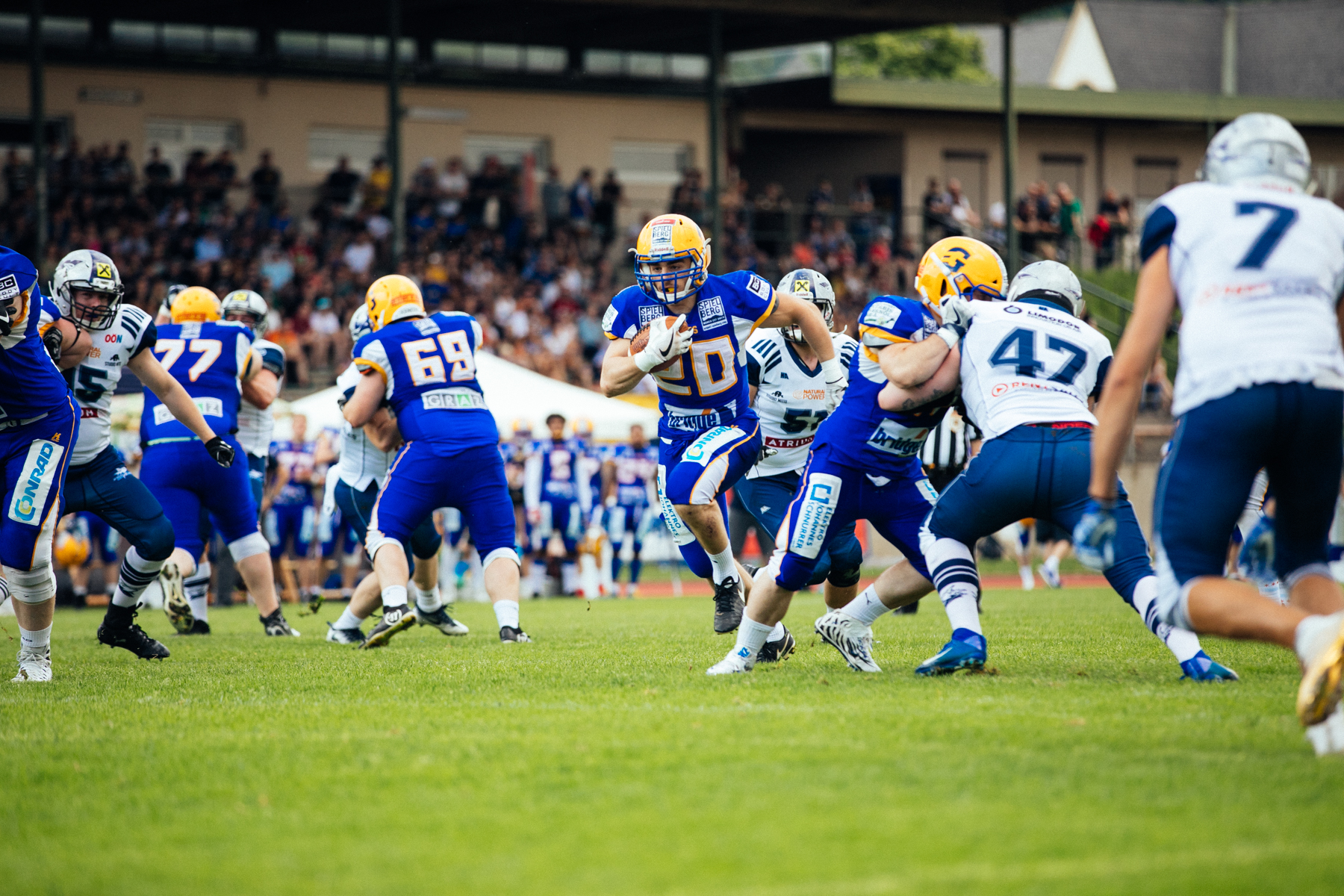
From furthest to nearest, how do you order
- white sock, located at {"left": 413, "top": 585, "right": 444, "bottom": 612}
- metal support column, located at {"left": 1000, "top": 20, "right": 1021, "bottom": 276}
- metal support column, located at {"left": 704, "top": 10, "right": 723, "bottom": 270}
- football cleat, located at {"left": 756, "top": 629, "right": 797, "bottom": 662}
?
metal support column, located at {"left": 1000, "top": 20, "right": 1021, "bottom": 276}
metal support column, located at {"left": 704, "top": 10, "right": 723, "bottom": 270}
white sock, located at {"left": 413, "top": 585, "right": 444, "bottom": 612}
football cleat, located at {"left": 756, "top": 629, "right": 797, "bottom": 662}

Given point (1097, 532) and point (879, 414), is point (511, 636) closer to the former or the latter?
point (879, 414)

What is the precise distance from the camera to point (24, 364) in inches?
272

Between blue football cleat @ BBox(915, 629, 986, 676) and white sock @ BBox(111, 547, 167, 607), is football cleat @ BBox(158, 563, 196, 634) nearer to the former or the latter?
white sock @ BBox(111, 547, 167, 607)

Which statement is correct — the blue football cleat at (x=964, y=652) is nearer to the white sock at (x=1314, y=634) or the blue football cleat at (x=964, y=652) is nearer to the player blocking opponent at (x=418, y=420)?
the white sock at (x=1314, y=634)

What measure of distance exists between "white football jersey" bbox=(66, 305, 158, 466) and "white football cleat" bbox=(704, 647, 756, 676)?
143 inches

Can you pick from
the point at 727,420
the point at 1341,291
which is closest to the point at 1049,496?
the point at 1341,291

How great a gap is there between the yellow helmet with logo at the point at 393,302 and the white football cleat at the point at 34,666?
2.57 m

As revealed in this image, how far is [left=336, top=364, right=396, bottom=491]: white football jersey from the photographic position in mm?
9633

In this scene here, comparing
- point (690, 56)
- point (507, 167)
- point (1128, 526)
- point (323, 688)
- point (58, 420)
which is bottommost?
point (323, 688)

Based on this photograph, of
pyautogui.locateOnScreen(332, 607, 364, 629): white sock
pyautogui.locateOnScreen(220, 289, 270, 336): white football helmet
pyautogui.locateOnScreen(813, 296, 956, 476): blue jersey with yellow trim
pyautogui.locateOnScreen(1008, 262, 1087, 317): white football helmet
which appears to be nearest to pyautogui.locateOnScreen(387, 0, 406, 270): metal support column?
pyautogui.locateOnScreen(220, 289, 270, 336): white football helmet

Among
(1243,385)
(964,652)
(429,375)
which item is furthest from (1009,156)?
(1243,385)

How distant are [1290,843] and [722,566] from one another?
513 centimetres

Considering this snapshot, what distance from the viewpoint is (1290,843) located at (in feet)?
11.3

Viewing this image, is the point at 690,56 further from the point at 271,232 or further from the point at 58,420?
the point at 58,420
